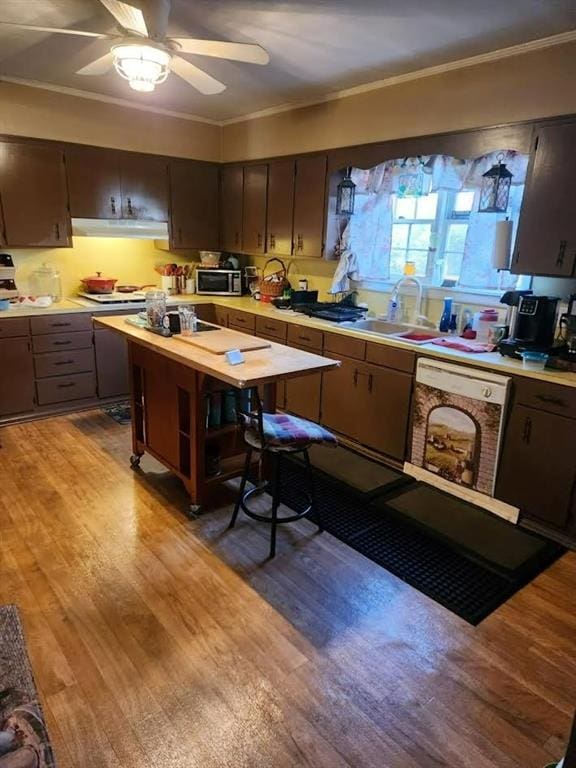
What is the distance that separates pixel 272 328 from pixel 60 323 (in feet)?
5.54

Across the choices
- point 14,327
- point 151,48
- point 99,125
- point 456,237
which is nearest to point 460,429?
point 456,237

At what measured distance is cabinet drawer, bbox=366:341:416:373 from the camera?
3.16m

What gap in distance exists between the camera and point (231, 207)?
16.5 feet

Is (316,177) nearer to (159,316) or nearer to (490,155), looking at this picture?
(490,155)

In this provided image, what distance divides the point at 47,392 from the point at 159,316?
1655mm

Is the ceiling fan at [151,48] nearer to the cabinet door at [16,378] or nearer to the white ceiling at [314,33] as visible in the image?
the white ceiling at [314,33]

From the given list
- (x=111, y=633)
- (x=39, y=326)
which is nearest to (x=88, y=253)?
(x=39, y=326)

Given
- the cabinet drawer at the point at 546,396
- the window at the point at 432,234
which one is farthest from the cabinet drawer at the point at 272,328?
the cabinet drawer at the point at 546,396

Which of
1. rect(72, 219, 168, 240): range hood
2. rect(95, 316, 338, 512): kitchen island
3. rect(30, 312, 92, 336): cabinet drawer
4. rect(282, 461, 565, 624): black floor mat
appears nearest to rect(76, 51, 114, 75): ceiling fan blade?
rect(95, 316, 338, 512): kitchen island

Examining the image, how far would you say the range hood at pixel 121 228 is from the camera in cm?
429

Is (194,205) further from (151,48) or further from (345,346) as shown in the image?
(151,48)

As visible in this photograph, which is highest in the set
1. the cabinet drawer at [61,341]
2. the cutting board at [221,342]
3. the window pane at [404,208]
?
the window pane at [404,208]

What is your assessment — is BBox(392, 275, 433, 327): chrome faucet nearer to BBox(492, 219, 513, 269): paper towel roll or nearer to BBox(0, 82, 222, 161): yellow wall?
BBox(492, 219, 513, 269): paper towel roll

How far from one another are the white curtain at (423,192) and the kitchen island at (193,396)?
4.83 ft
